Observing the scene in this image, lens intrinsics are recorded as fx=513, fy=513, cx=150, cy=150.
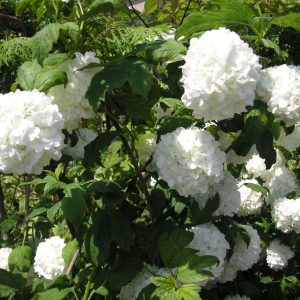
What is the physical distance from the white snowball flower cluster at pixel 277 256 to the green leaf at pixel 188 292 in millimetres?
1129

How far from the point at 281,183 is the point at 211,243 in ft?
3.20

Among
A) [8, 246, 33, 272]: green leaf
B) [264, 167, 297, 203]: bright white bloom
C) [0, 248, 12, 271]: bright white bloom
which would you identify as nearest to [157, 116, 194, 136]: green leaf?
[8, 246, 33, 272]: green leaf

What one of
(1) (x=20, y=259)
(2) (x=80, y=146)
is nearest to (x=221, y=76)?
(2) (x=80, y=146)

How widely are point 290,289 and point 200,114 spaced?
1.47 meters

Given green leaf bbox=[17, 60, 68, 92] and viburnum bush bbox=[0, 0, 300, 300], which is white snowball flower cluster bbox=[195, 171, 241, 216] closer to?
viburnum bush bbox=[0, 0, 300, 300]

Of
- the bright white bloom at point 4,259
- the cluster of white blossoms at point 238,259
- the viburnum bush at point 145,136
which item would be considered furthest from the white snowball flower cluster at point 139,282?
the bright white bloom at point 4,259

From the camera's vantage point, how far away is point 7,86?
2502mm

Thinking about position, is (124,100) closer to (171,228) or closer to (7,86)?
(171,228)

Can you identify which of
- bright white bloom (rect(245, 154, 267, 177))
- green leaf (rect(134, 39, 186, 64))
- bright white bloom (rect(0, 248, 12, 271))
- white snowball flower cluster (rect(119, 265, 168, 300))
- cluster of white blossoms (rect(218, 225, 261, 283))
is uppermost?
green leaf (rect(134, 39, 186, 64))

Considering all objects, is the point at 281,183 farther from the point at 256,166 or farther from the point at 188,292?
the point at 188,292

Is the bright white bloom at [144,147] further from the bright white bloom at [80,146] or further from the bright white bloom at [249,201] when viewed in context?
the bright white bloom at [249,201]

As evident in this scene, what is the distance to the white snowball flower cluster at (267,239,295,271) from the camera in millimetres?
2504

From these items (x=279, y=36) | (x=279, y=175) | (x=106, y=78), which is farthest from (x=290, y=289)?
(x=106, y=78)

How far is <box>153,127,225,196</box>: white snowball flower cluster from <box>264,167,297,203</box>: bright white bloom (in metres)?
1.10
